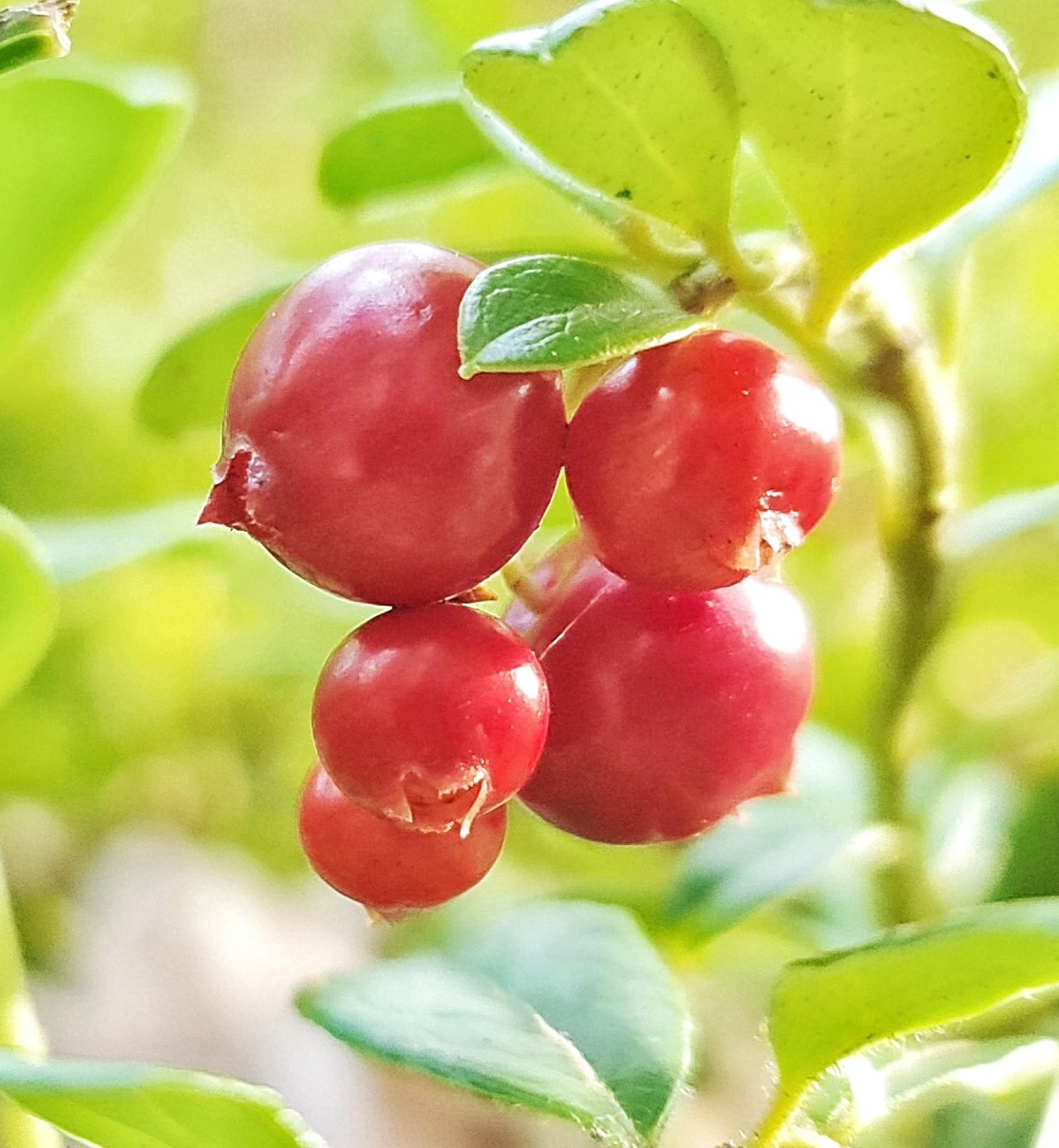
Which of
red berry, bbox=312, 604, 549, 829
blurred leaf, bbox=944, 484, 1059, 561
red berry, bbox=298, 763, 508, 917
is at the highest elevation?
red berry, bbox=312, 604, 549, 829

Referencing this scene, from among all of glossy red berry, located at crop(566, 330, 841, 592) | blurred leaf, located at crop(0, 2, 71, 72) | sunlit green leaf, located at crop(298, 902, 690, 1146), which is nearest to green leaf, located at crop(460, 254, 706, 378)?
glossy red berry, located at crop(566, 330, 841, 592)

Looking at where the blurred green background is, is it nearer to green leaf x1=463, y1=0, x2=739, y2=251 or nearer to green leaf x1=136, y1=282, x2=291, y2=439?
green leaf x1=136, y1=282, x2=291, y2=439

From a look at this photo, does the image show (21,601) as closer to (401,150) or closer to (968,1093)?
(401,150)

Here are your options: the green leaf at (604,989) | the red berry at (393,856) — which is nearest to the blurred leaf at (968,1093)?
the green leaf at (604,989)

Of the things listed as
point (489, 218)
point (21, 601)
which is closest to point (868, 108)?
point (21, 601)

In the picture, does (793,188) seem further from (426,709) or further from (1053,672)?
(1053,672)

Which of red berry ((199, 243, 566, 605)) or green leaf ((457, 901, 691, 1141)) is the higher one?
red berry ((199, 243, 566, 605))

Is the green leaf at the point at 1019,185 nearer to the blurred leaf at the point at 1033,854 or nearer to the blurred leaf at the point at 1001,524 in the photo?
the blurred leaf at the point at 1001,524
